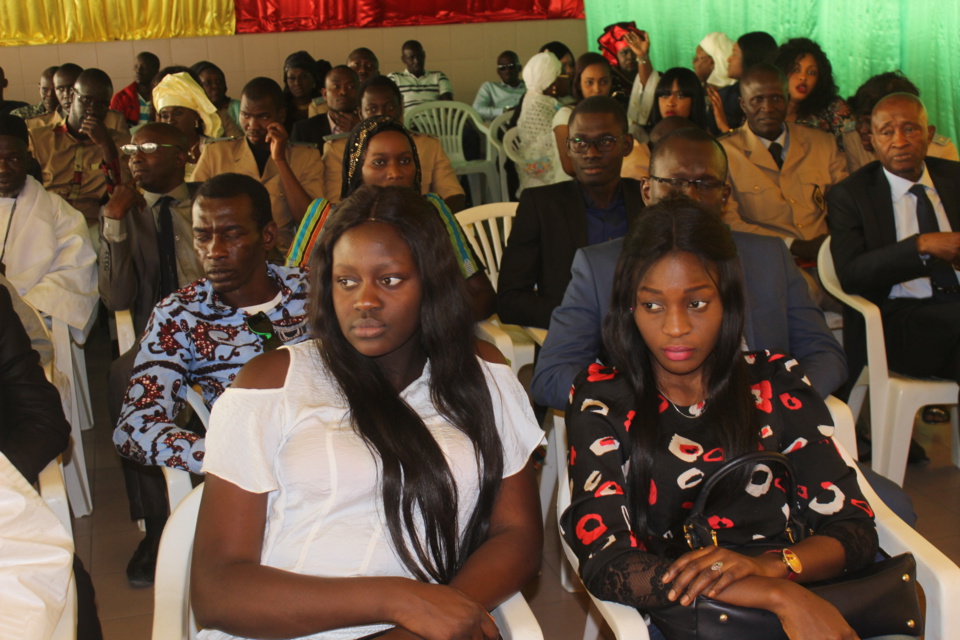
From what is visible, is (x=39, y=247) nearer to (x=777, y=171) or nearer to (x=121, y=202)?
(x=121, y=202)

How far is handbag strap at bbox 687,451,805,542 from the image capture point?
1404 mm

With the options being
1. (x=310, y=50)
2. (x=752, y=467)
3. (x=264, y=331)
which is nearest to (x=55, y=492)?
(x=264, y=331)

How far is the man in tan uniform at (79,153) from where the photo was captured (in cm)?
467

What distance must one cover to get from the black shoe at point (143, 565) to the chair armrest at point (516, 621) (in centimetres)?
139

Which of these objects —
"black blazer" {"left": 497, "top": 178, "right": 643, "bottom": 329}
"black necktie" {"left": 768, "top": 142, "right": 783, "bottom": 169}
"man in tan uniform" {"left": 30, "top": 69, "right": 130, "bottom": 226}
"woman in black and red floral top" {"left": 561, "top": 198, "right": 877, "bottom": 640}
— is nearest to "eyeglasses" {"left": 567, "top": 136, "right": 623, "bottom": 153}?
"black blazer" {"left": 497, "top": 178, "right": 643, "bottom": 329}

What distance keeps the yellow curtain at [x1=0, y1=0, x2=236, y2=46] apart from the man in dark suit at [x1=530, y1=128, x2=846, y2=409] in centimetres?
701

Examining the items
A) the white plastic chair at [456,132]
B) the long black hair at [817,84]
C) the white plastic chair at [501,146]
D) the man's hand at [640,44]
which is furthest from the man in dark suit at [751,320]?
the man's hand at [640,44]

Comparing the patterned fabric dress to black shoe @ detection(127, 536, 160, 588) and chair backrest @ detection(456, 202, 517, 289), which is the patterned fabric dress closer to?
black shoe @ detection(127, 536, 160, 588)

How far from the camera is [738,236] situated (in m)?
2.15

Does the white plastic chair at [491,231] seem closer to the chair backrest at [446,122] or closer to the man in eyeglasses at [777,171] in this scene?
the man in eyeglasses at [777,171]

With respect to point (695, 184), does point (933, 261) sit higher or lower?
lower

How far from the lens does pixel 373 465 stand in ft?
4.61

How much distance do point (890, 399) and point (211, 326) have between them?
1.99 meters

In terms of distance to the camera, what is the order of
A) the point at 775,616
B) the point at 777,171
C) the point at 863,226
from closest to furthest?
the point at 775,616, the point at 863,226, the point at 777,171
